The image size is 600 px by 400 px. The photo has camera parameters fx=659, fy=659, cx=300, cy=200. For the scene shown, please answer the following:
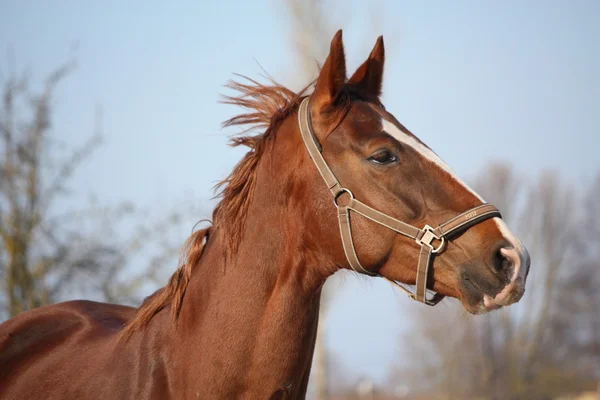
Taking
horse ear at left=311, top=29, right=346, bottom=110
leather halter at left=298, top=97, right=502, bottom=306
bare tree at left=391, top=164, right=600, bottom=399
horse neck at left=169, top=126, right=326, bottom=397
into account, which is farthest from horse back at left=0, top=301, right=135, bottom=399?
bare tree at left=391, top=164, right=600, bottom=399

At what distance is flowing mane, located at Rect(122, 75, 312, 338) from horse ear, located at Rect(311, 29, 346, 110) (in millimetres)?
236

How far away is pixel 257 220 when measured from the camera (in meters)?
3.51

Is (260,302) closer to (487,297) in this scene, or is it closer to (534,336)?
(487,297)

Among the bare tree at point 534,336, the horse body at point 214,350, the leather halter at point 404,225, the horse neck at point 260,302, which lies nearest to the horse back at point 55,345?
the horse body at point 214,350

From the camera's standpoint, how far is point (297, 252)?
3.39 m

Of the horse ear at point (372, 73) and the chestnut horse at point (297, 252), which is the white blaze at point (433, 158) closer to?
the chestnut horse at point (297, 252)

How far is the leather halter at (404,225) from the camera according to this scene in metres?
3.07

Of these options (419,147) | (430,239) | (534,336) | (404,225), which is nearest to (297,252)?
(404,225)

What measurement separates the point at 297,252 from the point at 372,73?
3.89 feet

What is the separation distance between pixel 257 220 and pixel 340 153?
22.3 inches

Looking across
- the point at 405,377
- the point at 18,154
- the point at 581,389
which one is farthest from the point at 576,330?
the point at 18,154

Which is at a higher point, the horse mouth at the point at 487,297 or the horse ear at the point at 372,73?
the horse ear at the point at 372,73

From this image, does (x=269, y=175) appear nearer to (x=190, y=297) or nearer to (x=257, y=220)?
(x=257, y=220)

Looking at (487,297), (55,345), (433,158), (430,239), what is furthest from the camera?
(55,345)
